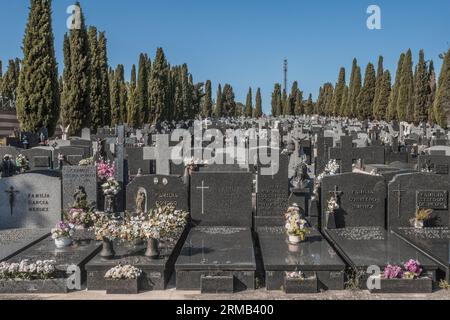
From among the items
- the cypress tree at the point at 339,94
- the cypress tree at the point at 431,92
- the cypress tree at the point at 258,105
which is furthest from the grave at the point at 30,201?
the cypress tree at the point at 258,105

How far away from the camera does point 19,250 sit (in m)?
9.36

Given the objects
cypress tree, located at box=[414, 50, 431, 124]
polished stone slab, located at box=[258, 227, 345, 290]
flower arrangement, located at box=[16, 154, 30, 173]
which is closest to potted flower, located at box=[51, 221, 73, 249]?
polished stone slab, located at box=[258, 227, 345, 290]

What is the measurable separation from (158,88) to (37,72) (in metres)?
25.4

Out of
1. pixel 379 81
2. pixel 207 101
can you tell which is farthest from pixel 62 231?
pixel 207 101

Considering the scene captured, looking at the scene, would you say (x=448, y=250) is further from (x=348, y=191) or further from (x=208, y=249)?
(x=208, y=249)

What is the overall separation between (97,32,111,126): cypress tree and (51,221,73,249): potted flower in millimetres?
28341

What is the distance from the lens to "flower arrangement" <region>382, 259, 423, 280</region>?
7.92m

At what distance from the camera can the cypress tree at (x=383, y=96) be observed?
2350 inches

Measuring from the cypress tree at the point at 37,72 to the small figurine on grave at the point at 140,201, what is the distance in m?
19.3

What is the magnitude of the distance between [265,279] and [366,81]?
60.5 meters

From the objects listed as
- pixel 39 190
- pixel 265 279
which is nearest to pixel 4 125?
pixel 39 190

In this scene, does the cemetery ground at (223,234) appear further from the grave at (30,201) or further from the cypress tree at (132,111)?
the cypress tree at (132,111)

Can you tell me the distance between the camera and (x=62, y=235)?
9484 mm

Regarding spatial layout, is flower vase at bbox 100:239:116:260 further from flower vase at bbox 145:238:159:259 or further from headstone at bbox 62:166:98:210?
headstone at bbox 62:166:98:210
